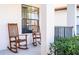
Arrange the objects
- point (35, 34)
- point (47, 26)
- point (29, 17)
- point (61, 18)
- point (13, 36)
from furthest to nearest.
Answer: point (61, 18)
point (29, 17)
point (35, 34)
point (13, 36)
point (47, 26)

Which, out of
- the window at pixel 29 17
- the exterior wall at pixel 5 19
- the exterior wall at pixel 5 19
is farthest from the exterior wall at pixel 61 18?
the exterior wall at pixel 5 19

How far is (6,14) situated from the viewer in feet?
26.5

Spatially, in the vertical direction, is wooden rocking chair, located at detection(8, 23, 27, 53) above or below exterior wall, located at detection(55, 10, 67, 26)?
below

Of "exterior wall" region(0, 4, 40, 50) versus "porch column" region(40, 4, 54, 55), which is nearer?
"porch column" region(40, 4, 54, 55)

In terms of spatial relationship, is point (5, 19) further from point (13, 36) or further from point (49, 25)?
point (49, 25)

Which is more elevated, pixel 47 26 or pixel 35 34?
pixel 47 26

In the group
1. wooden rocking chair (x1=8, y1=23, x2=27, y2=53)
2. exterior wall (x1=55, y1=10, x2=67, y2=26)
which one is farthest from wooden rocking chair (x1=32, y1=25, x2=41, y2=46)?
exterior wall (x1=55, y1=10, x2=67, y2=26)

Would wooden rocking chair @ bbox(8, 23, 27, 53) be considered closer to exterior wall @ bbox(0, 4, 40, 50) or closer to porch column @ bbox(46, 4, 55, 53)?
exterior wall @ bbox(0, 4, 40, 50)

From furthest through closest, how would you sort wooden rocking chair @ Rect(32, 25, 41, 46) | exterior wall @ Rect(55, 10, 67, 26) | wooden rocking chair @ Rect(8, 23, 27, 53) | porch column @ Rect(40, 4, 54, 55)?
exterior wall @ Rect(55, 10, 67, 26) < wooden rocking chair @ Rect(32, 25, 41, 46) < wooden rocking chair @ Rect(8, 23, 27, 53) < porch column @ Rect(40, 4, 54, 55)

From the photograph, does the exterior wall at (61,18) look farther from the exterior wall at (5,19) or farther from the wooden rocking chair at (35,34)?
the exterior wall at (5,19)

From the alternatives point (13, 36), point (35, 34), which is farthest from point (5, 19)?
point (35, 34)

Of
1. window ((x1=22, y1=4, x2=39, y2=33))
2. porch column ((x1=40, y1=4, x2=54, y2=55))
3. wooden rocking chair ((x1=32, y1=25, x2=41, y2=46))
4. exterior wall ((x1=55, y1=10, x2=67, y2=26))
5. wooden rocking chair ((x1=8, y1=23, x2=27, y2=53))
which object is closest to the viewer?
porch column ((x1=40, y1=4, x2=54, y2=55))
